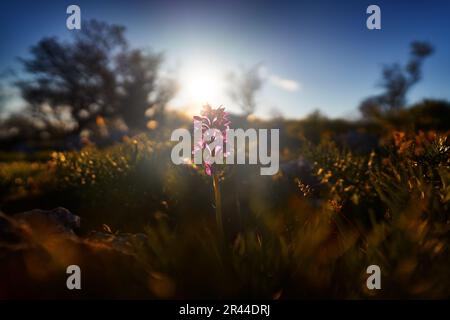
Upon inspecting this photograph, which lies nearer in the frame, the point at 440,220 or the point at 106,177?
the point at 440,220

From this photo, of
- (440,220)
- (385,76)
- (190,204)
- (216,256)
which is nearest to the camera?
(216,256)

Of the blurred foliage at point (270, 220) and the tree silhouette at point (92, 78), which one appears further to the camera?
the tree silhouette at point (92, 78)

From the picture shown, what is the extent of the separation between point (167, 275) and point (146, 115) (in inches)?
1216

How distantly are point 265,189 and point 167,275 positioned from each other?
3.89 metres

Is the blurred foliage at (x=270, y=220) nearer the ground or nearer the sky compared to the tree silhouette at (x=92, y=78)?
nearer the ground

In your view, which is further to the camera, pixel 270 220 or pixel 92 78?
pixel 92 78

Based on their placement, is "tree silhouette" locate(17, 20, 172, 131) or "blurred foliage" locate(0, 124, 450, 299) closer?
"blurred foliage" locate(0, 124, 450, 299)

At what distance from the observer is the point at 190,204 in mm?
5203

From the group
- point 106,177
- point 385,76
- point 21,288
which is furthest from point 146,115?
point 385,76

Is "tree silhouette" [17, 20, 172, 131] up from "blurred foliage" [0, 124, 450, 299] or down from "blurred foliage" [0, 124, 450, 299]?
up
